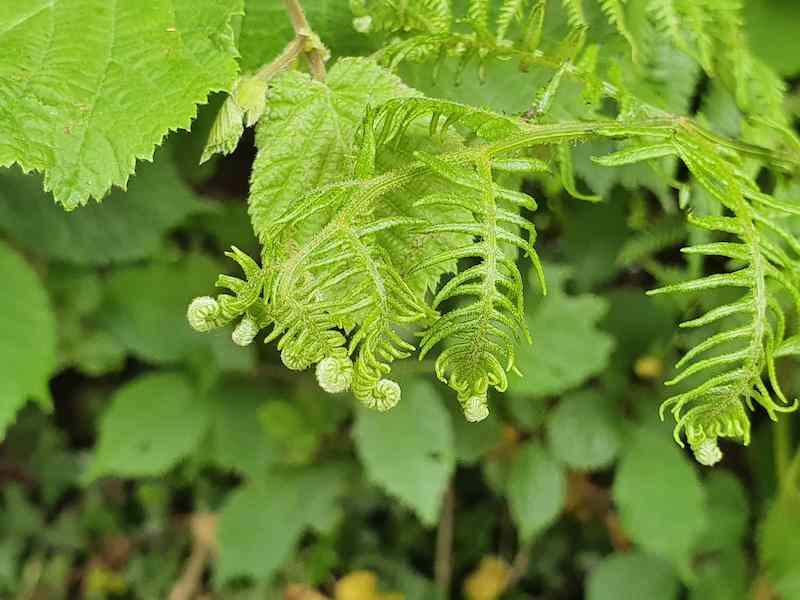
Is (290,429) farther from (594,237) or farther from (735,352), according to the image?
(735,352)

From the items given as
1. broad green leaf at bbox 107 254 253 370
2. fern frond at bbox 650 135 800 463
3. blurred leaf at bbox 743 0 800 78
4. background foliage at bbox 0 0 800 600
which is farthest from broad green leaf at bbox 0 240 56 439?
blurred leaf at bbox 743 0 800 78

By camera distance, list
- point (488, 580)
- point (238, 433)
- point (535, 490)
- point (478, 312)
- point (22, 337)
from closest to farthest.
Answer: point (478, 312), point (22, 337), point (535, 490), point (238, 433), point (488, 580)

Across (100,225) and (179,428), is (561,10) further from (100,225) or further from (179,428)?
(179,428)

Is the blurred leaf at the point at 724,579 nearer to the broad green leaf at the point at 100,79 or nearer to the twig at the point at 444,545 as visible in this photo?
the twig at the point at 444,545

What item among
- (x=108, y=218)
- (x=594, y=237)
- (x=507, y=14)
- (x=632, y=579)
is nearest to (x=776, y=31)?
(x=594, y=237)

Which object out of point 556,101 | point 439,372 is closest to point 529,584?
point 556,101

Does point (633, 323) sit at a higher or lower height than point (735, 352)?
lower

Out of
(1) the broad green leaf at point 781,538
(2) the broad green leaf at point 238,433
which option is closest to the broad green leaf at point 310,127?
(2) the broad green leaf at point 238,433
